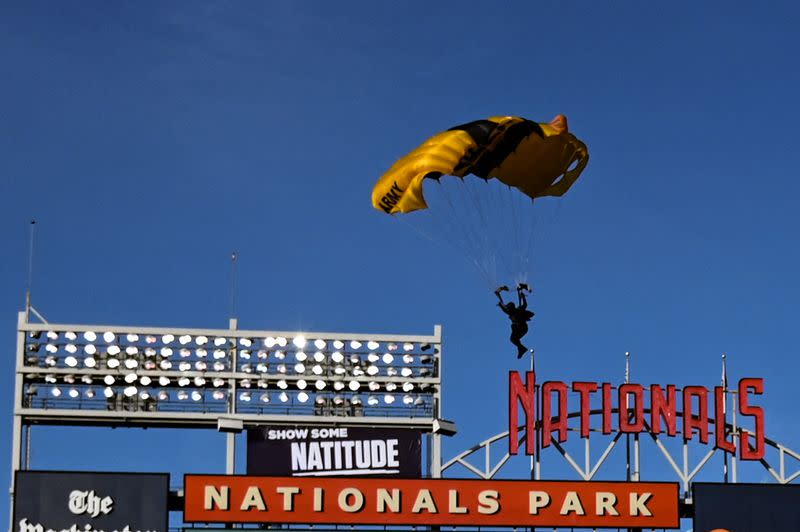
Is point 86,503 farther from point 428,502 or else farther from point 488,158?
point 488,158

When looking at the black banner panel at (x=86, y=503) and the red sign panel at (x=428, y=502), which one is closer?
the black banner panel at (x=86, y=503)

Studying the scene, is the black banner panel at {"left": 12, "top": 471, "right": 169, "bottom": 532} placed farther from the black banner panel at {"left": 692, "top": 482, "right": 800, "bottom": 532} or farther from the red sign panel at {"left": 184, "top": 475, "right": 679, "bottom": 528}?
the black banner panel at {"left": 692, "top": 482, "right": 800, "bottom": 532}

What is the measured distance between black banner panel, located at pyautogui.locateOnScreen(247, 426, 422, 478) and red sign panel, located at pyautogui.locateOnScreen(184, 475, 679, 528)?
1.14 m

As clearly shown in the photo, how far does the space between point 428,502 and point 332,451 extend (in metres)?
4.20

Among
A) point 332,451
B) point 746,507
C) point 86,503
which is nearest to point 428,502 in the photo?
point 332,451

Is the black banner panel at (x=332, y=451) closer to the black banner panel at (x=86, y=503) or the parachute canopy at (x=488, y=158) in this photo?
the black banner panel at (x=86, y=503)

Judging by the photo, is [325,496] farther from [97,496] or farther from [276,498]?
[97,496]

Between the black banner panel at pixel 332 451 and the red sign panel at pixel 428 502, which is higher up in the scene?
the black banner panel at pixel 332 451

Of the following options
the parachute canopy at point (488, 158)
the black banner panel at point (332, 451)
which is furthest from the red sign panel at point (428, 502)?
the parachute canopy at point (488, 158)

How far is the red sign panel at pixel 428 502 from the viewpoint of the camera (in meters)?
100

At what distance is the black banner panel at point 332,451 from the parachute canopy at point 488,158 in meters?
9.02

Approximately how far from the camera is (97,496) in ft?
327

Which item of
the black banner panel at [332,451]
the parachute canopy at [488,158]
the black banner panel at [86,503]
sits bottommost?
the black banner panel at [86,503]

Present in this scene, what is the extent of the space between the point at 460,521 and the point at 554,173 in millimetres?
13240
